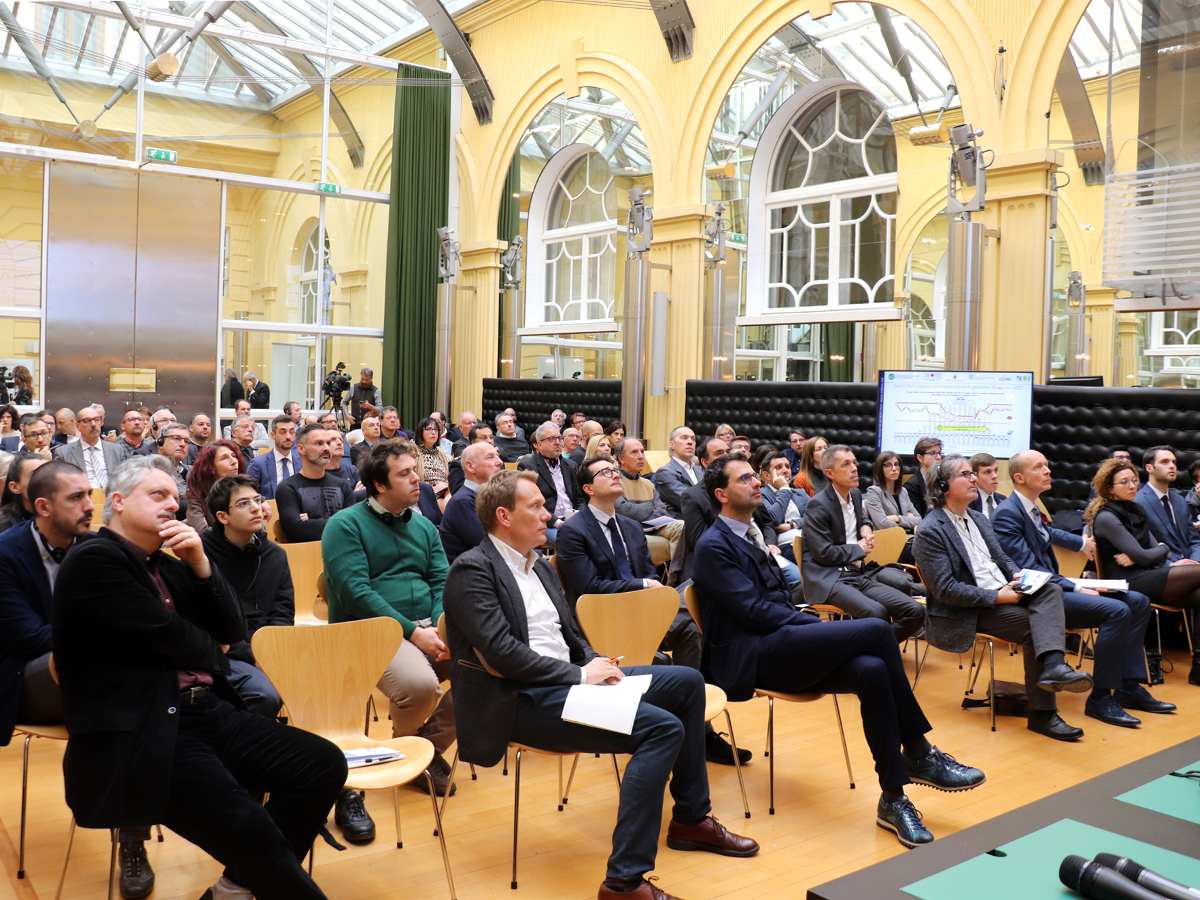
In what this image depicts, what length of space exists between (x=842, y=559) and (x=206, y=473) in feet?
10.3

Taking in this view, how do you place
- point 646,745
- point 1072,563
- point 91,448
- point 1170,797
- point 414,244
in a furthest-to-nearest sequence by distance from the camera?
point 414,244 < point 91,448 < point 1072,563 < point 646,745 < point 1170,797

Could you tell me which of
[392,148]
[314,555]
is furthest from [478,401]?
[314,555]

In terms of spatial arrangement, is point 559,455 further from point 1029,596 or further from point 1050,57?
point 1050,57

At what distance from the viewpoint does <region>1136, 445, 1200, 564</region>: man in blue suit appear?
216 inches

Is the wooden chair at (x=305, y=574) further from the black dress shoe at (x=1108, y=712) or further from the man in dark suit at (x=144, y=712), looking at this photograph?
the black dress shoe at (x=1108, y=712)

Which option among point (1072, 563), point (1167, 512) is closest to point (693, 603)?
point (1072, 563)

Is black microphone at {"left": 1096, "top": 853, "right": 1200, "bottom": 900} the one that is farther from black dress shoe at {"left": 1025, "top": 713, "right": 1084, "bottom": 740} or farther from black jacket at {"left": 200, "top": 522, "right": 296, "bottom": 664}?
black dress shoe at {"left": 1025, "top": 713, "right": 1084, "bottom": 740}

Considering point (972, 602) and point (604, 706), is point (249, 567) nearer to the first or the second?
point (604, 706)

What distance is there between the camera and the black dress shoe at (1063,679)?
4.18 metres

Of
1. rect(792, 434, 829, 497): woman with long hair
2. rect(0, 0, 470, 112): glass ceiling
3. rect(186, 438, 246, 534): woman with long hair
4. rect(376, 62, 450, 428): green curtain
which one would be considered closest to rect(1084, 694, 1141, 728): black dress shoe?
rect(792, 434, 829, 497): woman with long hair

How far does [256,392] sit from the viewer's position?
1336 cm

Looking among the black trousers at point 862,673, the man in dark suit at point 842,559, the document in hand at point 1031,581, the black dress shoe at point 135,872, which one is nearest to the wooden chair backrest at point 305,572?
the black dress shoe at point 135,872

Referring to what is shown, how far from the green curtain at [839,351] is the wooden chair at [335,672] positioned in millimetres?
11927

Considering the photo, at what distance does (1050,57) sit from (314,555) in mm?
7356
